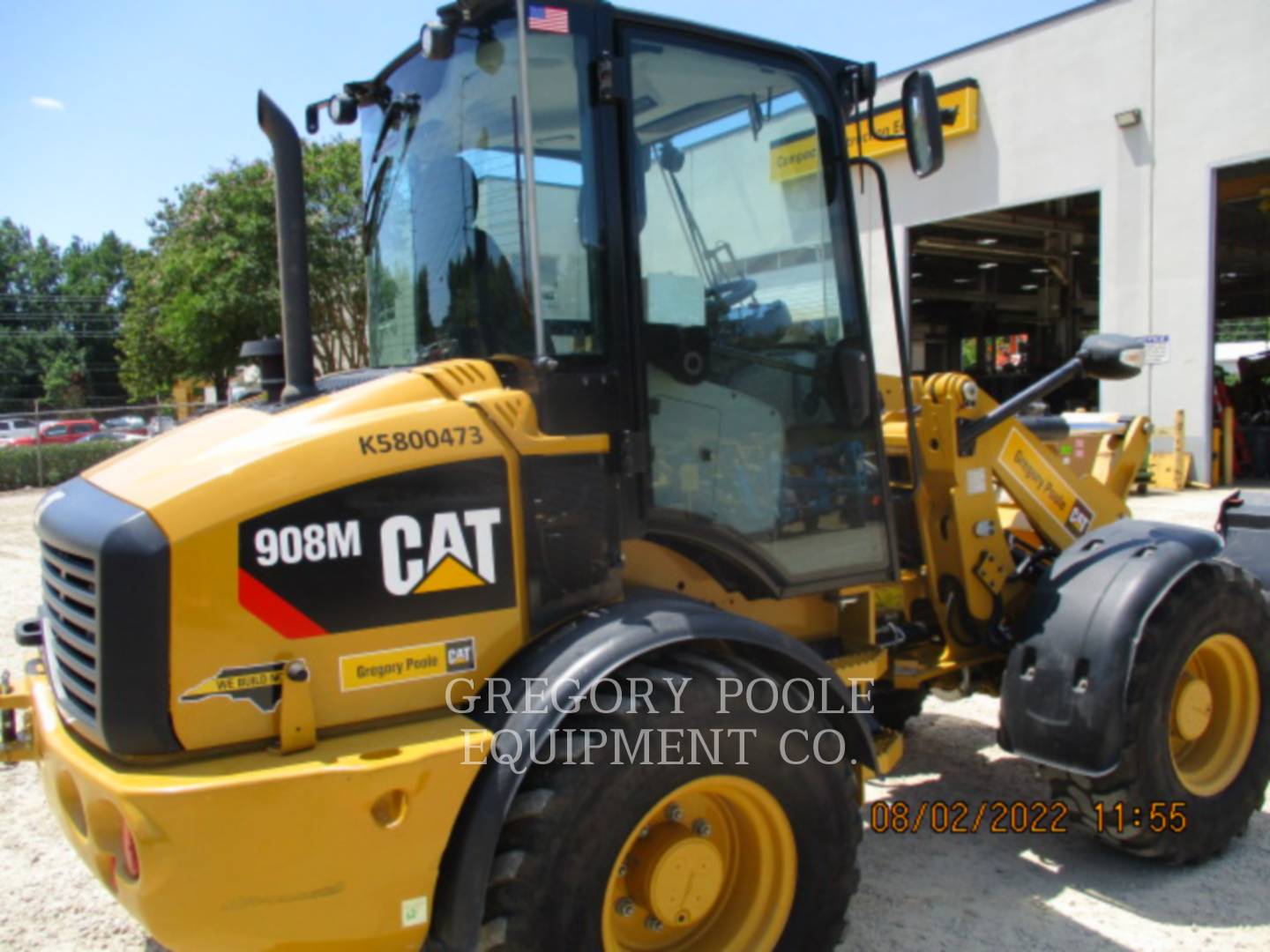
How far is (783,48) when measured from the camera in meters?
3.09

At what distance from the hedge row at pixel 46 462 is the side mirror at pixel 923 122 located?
20054 millimetres

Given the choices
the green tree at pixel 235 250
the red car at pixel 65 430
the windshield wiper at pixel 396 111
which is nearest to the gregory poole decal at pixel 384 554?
the windshield wiper at pixel 396 111

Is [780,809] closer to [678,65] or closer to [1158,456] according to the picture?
[678,65]

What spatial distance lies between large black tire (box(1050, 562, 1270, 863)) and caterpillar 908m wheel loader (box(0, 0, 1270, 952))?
0.05ft

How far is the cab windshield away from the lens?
2.58 meters

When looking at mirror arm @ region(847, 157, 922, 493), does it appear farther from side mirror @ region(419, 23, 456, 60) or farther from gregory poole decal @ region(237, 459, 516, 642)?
gregory poole decal @ region(237, 459, 516, 642)

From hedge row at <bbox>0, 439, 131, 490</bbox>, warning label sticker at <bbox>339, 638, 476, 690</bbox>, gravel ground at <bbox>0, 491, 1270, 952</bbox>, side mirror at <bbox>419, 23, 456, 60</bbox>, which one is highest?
side mirror at <bbox>419, 23, 456, 60</bbox>

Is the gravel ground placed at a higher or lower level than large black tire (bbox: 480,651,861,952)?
lower

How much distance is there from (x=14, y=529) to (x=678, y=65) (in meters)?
14.3

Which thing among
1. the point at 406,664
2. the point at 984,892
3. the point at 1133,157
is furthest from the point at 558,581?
the point at 1133,157

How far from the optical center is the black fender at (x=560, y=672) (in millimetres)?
2197

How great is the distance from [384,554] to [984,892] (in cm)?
244

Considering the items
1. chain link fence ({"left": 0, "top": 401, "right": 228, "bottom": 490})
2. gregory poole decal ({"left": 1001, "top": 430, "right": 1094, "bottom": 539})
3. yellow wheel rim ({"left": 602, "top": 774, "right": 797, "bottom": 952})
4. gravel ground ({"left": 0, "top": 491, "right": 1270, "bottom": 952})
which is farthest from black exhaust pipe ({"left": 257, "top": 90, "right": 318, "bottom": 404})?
chain link fence ({"left": 0, "top": 401, "right": 228, "bottom": 490})

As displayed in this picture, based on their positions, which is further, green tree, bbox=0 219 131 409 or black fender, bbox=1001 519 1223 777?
green tree, bbox=0 219 131 409
